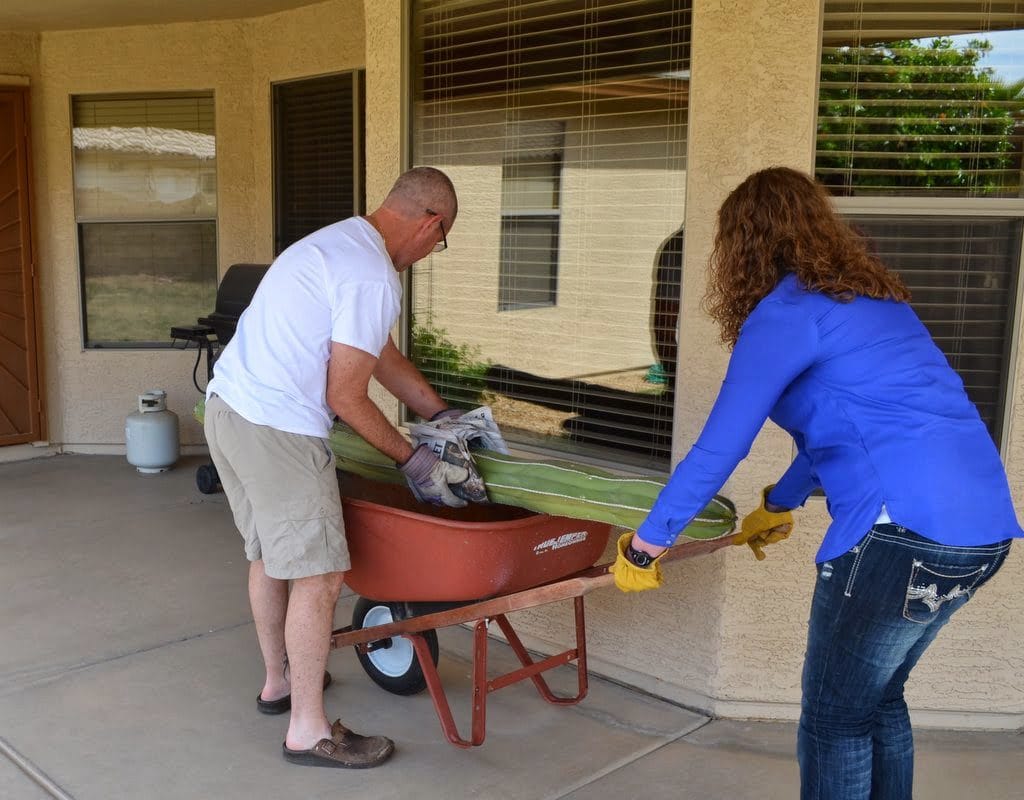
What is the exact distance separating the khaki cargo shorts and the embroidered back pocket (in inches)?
62.4

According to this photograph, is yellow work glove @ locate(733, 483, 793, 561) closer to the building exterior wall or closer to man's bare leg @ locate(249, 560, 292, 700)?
the building exterior wall

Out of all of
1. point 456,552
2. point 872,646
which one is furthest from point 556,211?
point 872,646

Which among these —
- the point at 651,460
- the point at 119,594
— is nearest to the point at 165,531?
the point at 119,594

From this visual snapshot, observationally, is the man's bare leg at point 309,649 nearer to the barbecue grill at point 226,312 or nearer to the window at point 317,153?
the barbecue grill at point 226,312

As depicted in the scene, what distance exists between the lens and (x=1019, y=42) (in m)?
3.17

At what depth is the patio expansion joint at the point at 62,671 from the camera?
3.66 m

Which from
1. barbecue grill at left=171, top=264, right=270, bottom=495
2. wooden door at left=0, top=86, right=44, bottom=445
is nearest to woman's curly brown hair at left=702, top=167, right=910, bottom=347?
barbecue grill at left=171, top=264, right=270, bottom=495

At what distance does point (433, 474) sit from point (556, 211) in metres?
1.47

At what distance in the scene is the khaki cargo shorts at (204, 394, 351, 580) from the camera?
294 cm

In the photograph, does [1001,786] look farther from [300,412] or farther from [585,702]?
[300,412]

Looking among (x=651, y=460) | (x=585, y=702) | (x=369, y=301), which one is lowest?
(x=585, y=702)

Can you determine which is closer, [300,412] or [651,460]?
[300,412]

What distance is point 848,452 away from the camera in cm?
215

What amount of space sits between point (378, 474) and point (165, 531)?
2815 millimetres
